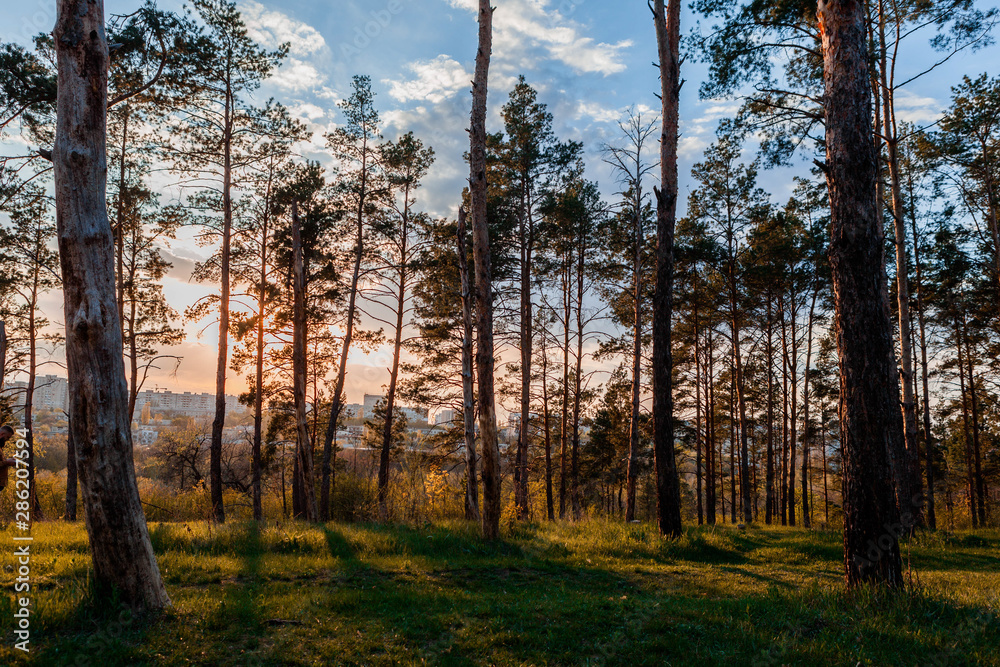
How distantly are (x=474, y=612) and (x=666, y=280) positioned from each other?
710 centimetres

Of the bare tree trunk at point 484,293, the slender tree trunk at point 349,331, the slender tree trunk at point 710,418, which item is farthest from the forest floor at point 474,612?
the slender tree trunk at point 710,418

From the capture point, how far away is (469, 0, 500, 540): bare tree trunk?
8.88m

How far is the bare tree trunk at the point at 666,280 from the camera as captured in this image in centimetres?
941

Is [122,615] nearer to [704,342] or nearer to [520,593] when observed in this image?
[520,593]

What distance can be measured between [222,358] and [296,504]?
8.78 metres

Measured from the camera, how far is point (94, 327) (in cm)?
455

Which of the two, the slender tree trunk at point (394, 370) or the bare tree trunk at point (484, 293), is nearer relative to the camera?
the bare tree trunk at point (484, 293)

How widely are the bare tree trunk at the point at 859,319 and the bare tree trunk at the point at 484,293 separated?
5356mm

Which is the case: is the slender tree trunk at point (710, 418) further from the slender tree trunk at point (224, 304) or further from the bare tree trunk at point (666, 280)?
the slender tree trunk at point (224, 304)

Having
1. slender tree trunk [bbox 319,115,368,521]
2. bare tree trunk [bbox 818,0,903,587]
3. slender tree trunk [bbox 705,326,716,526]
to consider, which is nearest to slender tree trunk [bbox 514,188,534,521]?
slender tree trunk [bbox 319,115,368,521]

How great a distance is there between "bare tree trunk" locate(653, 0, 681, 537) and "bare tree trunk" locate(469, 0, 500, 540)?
10.4 feet

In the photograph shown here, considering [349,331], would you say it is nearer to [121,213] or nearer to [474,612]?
[121,213]

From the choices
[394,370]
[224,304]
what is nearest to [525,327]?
[394,370]

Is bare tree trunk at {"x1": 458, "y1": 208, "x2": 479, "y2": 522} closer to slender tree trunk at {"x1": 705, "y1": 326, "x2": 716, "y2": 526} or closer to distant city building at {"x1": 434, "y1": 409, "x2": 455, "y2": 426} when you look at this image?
distant city building at {"x1": 434, "y1": 409, "x2": 455, "y2": 426}
